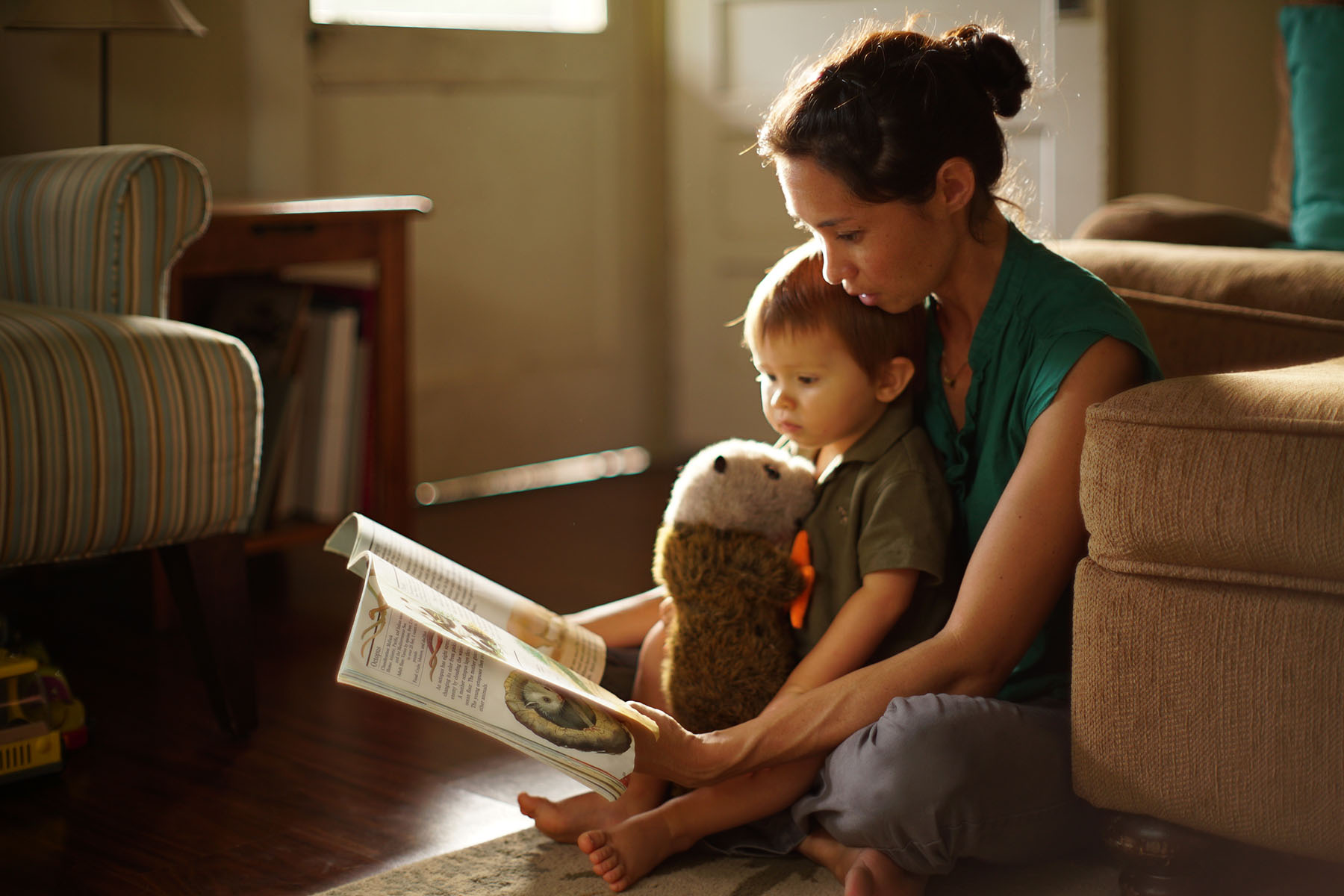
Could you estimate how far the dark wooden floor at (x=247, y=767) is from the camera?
3.84 ft

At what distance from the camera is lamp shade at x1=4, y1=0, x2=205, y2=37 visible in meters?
1.88

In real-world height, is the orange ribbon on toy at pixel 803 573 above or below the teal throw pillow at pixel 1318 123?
below

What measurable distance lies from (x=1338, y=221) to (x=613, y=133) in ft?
5.63

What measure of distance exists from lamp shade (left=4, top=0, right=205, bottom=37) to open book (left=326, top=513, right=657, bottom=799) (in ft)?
4.09

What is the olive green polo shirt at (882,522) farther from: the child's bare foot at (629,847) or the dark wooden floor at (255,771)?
the dark wooden floor at (255,771)

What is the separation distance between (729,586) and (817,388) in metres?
0.20

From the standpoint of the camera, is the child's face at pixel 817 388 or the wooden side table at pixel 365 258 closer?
the child's face at pixel 817 388

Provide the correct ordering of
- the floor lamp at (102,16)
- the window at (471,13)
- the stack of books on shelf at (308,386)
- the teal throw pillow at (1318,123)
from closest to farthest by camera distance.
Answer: the teal throw pillow at (1318,123), the floor lamp at (102,16), the stack of books on shelf at (308,386), the window at (471,13)

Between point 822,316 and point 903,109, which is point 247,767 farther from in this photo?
point 903,109

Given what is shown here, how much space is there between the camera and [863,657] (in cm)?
112

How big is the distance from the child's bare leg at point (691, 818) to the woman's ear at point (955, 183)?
19.3 inches

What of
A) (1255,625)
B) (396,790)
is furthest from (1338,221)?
(396,790)

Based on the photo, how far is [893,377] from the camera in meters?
1.20

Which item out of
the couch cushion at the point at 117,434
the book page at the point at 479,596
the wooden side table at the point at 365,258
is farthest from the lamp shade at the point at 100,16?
the book page at the point at 479,596
